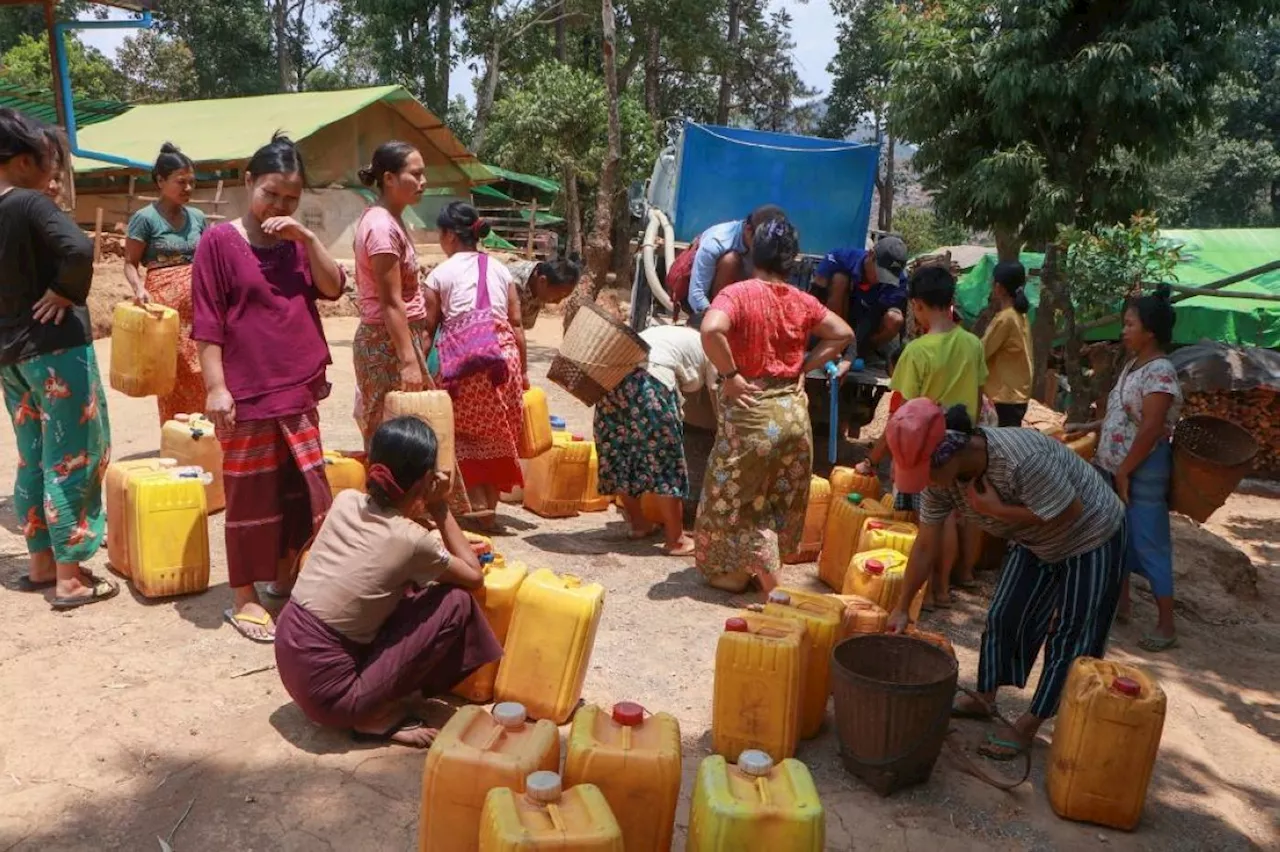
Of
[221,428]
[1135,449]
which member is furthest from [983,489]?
[221,428]

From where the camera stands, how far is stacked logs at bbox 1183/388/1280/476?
398 inches

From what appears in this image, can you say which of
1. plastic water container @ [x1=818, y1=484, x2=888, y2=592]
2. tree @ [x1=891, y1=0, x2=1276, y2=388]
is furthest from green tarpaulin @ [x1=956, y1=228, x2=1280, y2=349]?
plastic water container @ [x1=818, y1=484, x2=888, y2=592]

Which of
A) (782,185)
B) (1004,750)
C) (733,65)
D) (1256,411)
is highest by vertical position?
(733,65)

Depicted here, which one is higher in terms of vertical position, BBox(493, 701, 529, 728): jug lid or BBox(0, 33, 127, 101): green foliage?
BBox(0, 33, 127, 101): green foliage

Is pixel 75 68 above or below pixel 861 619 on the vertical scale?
above

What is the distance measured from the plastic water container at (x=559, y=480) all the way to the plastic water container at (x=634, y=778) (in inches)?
132

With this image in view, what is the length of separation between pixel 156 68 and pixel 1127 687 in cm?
3420

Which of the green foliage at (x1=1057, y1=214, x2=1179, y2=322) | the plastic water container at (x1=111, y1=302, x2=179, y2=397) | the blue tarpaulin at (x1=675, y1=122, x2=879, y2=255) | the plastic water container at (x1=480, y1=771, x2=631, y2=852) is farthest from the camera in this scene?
the blue tarpaulin at (x1=675, y1=122, x2=879, y2=255)

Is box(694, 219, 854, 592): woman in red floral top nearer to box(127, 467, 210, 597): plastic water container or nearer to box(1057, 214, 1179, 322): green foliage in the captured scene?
box(127, 467, 210, 597): plastic water container

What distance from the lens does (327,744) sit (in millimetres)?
3168

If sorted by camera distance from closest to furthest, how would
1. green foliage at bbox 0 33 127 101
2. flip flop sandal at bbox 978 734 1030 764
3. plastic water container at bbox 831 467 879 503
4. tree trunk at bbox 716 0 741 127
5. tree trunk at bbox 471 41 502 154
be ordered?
flip flop sandal at bbox 978 734 1030 764
plastic water container at bbox 831 467 879 503
tree trunk at bbox 471 41 502 154
tree trunk at bbox 716 0 741 127
green foliage at bbox 0 33 127 101

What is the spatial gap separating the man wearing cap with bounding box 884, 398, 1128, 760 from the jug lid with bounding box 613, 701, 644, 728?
106 cm

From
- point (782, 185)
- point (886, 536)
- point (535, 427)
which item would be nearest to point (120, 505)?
point (535, 427)

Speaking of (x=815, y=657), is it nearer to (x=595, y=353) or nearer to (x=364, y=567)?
(x=364, y=567)
